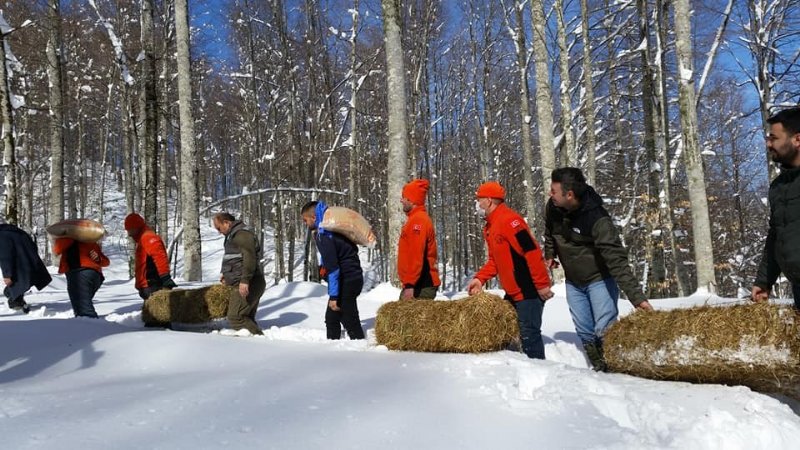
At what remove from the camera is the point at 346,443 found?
223cm

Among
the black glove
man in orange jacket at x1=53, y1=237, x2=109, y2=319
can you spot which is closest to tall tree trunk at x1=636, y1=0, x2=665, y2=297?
the black glove

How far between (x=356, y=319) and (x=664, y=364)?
3.15 metres

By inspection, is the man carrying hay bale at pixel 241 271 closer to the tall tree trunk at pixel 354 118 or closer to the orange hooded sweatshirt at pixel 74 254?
the orange hooded sweatshirt at pixel 74 254

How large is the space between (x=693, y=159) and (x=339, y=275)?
7811mm

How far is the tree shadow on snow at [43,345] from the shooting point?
140 inches

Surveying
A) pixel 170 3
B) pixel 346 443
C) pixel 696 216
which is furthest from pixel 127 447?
pixel 170 3

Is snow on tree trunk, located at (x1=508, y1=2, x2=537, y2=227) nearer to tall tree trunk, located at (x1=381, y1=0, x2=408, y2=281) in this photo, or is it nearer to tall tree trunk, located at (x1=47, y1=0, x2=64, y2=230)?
tall tree trunk, located at (x1=381, y1=0, x2=408, y2=281)

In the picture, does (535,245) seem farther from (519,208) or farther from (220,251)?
(220,251)

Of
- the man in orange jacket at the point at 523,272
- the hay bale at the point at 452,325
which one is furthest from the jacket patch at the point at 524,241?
the hay bale at the point at 452,325

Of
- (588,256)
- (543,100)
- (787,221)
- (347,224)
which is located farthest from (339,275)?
(543,100)

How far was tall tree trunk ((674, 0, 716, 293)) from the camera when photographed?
31.7ft

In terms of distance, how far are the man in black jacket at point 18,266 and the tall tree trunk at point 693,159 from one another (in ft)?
37.4

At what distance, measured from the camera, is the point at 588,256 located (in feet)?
13.9

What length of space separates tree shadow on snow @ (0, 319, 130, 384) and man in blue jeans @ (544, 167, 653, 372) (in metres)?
3.78
